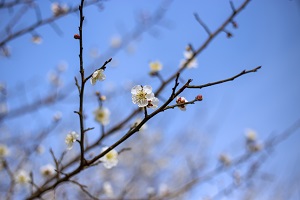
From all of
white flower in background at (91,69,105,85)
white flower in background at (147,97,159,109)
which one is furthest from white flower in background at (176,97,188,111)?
white flower in background at (91,69,105,85)

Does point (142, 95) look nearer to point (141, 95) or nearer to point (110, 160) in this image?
point (141, 95)

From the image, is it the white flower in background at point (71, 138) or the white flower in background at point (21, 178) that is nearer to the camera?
the white flower in background at point (71, 138)

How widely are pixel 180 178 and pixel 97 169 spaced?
2.90 metres

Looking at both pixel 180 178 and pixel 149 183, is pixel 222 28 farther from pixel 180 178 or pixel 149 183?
pixel 180 178

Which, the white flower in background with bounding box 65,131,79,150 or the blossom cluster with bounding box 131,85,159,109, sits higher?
the white flower in background with bounding box 65,131,79,150

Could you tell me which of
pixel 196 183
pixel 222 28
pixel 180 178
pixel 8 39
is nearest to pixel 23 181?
pixel 8 39

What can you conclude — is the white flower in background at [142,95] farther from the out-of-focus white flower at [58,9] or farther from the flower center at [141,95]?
the out-of-focus white flower at [58,9]

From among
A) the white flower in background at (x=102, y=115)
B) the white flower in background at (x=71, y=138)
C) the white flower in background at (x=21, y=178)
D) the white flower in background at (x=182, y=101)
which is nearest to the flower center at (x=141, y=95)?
the white flower in background at (x=182, y=101)

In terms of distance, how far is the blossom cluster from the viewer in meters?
1.45

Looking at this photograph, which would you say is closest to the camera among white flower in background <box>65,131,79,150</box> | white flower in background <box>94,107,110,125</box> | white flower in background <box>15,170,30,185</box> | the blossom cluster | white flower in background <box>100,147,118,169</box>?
the blossom cluster

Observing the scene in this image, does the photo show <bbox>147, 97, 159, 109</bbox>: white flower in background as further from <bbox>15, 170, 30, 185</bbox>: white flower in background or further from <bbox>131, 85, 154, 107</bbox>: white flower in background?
<bbox>15, 170, 30, 185</bbox>: white flower in background

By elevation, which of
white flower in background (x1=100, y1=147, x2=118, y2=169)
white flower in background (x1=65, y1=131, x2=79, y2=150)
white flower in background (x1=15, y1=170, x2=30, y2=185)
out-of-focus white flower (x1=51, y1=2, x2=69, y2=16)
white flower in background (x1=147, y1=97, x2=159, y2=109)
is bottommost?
white flower in background (x1=147, y1=97, x2=159, y2=109)

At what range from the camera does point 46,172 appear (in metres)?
3.03

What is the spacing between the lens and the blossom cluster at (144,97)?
1451mm
